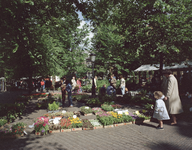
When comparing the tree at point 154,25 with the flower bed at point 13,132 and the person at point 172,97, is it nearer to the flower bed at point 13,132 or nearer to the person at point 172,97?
the person at point 172,97

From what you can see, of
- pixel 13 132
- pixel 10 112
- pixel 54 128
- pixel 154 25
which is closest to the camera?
pixel 13 132

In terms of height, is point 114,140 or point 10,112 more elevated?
point 10,112

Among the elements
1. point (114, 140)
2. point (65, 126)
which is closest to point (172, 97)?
point (114, 140)

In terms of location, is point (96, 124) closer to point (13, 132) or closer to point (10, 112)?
point (13, 132)

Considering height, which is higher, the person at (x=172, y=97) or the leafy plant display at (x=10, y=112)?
the person at (x=172, y=97)

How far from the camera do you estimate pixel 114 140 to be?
4633mm

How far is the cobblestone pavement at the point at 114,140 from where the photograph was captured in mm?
4203

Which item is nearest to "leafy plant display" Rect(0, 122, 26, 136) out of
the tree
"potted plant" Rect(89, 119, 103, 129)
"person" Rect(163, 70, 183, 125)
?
"potted plant" Rect(89, 119, 103, 129)

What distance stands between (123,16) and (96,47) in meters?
19.1

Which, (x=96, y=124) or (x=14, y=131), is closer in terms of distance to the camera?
(x=14, y=131)

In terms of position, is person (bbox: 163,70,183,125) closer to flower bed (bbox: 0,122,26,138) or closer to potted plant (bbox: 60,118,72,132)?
potted plant (bbox: 60,118,72,132)

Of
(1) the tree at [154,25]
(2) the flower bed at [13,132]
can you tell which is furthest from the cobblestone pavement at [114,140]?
(1) the tree at [154,25]

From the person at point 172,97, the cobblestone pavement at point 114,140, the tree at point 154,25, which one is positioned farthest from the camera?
the tree at point 154,25

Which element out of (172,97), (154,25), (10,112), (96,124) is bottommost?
(96,124)
